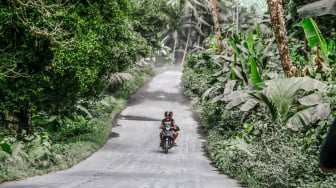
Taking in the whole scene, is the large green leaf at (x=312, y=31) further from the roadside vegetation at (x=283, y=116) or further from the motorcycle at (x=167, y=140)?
the motorcycle at (x=167, y=140)

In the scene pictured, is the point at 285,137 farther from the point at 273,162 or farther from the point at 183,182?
the point at 183,182

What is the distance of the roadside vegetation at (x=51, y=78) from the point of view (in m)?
12.8

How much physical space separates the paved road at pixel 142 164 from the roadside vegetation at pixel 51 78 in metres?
0.74

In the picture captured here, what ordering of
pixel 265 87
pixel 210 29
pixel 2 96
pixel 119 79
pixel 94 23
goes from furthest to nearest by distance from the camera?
pixel 210 29
pixel 119 79
pixel 94 23
pixel 2 96
pixel 265 87

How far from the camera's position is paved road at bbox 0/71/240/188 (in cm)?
1087

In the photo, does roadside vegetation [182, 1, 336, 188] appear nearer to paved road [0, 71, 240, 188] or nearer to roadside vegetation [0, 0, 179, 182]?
paved road [0, 71, 240, 188]

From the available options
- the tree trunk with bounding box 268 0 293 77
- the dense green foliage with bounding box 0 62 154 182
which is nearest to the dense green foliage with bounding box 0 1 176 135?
the dense green foliage with bounding box 0 62 154 182

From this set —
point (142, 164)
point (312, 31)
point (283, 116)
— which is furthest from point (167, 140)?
point (312, 31)

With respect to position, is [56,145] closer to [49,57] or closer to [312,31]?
[49,57]

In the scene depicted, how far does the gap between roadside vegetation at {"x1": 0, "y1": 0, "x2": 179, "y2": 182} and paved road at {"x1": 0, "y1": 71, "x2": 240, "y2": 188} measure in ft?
2.42

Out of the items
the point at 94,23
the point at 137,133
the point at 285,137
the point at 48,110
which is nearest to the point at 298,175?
the point at 285,137

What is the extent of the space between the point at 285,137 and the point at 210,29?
54.5 m

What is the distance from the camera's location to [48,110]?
17094 mm

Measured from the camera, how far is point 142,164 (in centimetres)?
1488
